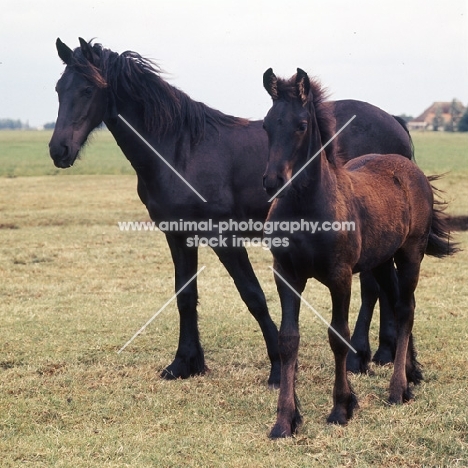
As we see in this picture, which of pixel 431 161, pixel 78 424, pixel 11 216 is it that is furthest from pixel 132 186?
pixel 431 161

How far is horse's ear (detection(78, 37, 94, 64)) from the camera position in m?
5.54

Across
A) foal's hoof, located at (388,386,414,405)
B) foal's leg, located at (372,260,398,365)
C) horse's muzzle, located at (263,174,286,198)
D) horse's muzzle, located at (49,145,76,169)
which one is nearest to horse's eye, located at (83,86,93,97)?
horse's muzzle, located at (49,145,76,169)

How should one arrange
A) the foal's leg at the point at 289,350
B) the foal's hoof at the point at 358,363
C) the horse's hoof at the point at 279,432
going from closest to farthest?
the horse's hoof at the point at 279,432
the foal's leg at the point at 289,350
the foal's hoof at the point at 358,363

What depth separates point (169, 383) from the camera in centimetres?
579

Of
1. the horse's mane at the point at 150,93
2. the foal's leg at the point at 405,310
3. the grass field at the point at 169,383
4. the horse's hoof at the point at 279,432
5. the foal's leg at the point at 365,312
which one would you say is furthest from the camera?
the foal's leg at the point at 365,312

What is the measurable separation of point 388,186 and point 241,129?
149 cm

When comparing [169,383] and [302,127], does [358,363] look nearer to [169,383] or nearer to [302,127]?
[169,383]

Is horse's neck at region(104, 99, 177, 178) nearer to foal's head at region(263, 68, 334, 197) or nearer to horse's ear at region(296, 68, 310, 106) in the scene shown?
foal's head at region(263, 68, 334, 197)

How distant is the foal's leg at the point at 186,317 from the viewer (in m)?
5.97

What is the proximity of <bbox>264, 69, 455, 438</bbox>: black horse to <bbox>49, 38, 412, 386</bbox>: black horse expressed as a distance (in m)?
0.87

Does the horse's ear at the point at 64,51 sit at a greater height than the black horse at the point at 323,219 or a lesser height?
greater

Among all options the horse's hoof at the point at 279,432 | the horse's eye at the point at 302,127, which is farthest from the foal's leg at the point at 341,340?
the horse's eye at the point at 302,127

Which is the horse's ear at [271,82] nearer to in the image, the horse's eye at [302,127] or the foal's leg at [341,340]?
the horse's eye at [302,127]

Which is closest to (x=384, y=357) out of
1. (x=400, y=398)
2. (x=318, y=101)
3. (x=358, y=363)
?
(x=358, y=363)
